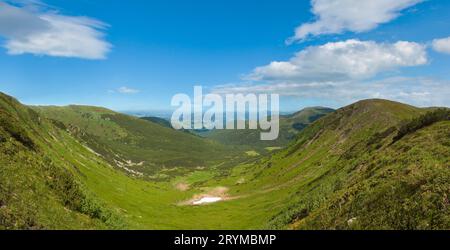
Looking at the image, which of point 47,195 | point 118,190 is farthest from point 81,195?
point 118,190

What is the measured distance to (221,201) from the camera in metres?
148

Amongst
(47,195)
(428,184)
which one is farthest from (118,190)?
(428,184)

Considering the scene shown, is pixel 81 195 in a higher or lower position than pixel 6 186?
lower

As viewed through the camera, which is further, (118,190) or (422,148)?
(118,190)

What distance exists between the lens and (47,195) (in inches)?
1657
